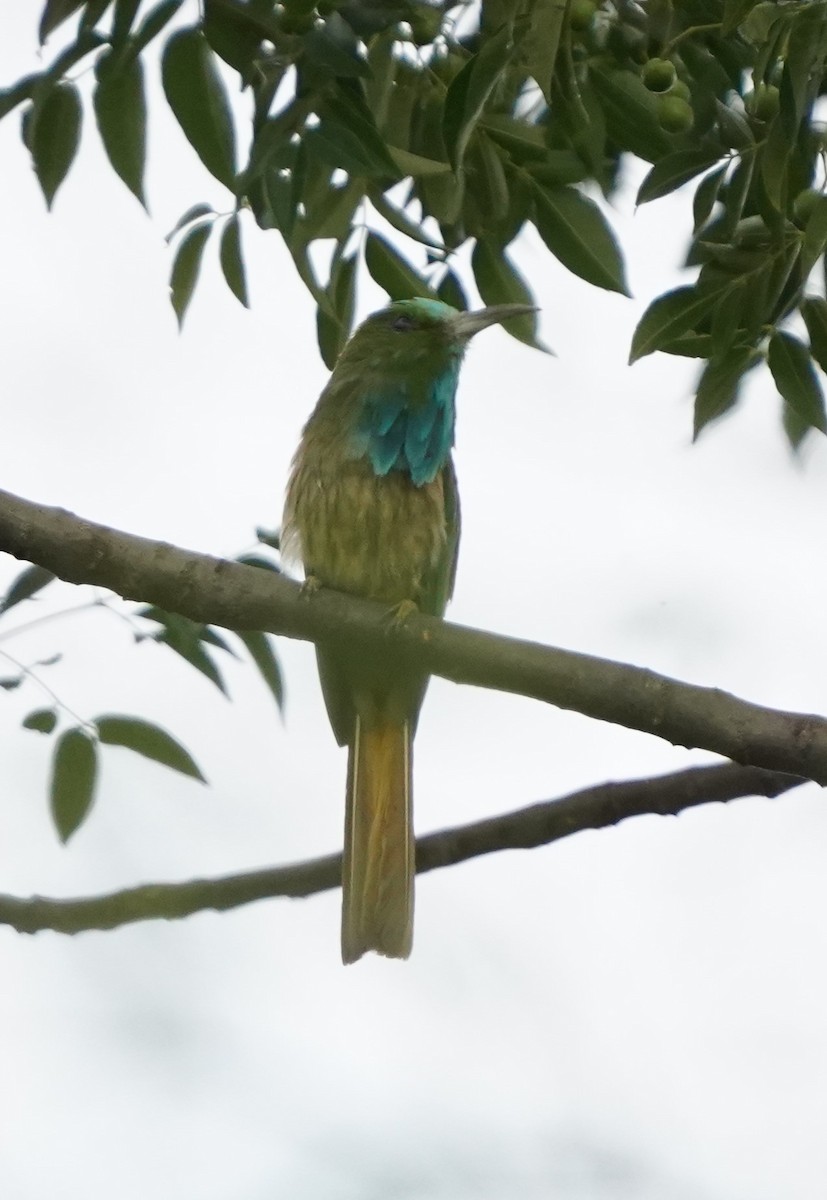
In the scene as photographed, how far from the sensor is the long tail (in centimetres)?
269

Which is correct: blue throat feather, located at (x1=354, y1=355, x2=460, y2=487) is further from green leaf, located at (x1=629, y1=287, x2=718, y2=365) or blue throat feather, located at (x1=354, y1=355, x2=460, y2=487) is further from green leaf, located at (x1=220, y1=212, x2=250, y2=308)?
green leaf, located at (x1=629, y1=287, x2=718, y2=365)

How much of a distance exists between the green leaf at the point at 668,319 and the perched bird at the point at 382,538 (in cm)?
66

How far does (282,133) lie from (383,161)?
14 centimetres

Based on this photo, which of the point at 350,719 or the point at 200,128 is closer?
the point at 200,128

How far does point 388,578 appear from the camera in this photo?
302cm

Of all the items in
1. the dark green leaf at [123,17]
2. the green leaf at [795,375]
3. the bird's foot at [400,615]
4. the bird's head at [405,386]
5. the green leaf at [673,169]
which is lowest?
the bird's foot at [400,615]

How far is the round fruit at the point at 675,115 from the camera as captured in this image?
2291 mm

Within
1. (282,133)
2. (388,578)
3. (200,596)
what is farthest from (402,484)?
(282,133)

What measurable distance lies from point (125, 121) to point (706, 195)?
84cm

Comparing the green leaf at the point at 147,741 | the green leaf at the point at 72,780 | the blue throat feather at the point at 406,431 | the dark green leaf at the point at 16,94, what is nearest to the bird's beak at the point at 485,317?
the blue throat feather at the point at 406,431

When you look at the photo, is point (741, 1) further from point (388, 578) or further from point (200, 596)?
point (388, 578)

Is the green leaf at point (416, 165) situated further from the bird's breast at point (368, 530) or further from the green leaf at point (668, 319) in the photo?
the bird's breast at point (368, 530)

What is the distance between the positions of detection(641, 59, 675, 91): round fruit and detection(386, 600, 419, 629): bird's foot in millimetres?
879

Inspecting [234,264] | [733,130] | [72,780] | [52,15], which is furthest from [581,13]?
[72,780]
